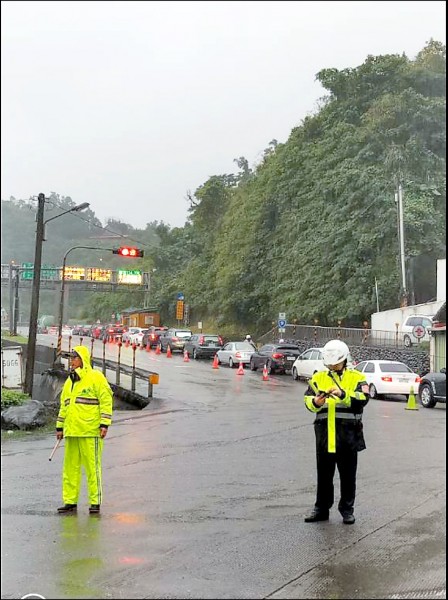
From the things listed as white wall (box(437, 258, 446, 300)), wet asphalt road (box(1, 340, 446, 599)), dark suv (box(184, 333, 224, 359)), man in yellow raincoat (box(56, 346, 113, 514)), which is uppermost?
white wall (box(437, 258, 446, 300))

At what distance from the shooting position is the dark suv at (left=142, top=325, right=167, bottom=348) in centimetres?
1432

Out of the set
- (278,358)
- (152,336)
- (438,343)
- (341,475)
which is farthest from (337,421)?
(438,343)

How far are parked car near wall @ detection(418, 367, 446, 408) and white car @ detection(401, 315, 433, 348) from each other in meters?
9.91

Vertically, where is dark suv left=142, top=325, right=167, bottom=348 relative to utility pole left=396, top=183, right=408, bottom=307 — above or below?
below

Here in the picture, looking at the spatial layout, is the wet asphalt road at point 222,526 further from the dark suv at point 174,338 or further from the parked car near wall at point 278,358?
the parked car near wall at point 278,358

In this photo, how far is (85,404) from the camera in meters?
6.33

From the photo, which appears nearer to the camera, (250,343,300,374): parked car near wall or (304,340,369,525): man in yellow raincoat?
(304,340,369,525): man in yellow raincoat

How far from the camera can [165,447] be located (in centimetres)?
1092

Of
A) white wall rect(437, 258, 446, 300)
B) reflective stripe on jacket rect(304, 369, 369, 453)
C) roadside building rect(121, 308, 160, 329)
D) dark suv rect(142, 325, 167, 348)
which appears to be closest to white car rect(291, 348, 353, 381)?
white wall rect(437, 258, 446, 300)

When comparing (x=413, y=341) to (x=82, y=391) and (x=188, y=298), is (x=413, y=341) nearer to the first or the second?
(x=188, y=298)

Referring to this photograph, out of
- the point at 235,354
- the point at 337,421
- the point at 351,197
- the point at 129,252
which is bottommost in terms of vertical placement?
the point at 337,421

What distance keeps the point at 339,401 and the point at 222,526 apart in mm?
1414

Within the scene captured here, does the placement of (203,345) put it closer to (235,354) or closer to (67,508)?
(235,354)

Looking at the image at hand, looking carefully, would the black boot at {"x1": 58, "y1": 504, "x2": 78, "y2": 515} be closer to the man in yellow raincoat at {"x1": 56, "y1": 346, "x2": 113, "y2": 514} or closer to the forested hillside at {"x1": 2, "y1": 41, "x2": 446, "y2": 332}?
the man in yellow raincoat at {"x1": 56, "y1": 346, "x2": 113, "y2": 514}
